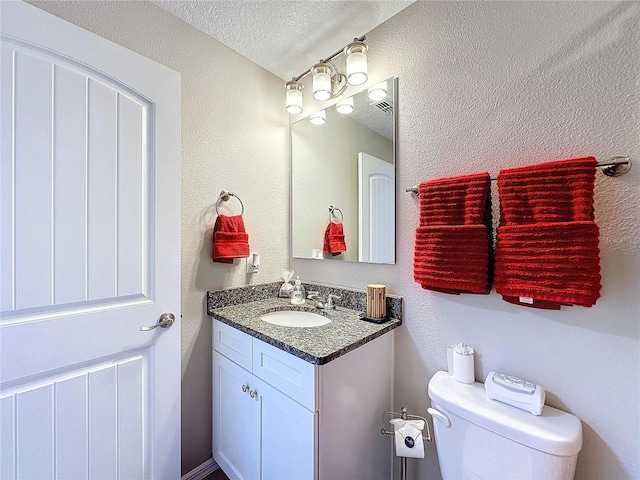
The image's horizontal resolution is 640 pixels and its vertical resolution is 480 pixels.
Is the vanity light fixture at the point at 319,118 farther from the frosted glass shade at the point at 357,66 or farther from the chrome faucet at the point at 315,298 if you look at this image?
the chrome faucet at the point at 315,298

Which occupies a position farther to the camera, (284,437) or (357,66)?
(357,66)

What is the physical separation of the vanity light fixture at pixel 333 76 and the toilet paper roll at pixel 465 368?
49.1 inches

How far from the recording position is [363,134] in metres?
1.40

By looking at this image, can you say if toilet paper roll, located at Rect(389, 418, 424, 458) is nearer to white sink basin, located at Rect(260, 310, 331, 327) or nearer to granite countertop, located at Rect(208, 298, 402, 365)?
granite countertop, located at Rect(208, 298, 402, 365)

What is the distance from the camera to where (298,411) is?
37.3 inches

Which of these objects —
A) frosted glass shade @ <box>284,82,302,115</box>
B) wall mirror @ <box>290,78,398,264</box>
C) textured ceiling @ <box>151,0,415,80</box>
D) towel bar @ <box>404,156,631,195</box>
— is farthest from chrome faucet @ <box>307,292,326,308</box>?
textured ceiling @ <box>151,0,415,80</box>

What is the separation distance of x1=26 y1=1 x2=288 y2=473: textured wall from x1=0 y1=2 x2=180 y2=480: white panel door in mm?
151

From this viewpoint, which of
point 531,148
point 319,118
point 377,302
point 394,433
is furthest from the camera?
point 319,118

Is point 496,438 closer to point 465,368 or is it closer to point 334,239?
point 465,368

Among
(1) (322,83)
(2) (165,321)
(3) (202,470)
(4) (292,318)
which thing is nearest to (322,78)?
(1) (322,83)

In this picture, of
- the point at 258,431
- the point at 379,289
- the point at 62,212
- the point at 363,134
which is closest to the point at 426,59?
the point at 363,134

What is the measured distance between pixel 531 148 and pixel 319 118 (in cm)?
105

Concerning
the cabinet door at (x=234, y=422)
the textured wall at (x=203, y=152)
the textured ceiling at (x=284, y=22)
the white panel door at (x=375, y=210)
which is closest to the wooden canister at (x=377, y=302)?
the white panel door at (x=375, y=210)

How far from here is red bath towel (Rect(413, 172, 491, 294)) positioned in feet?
3.11
